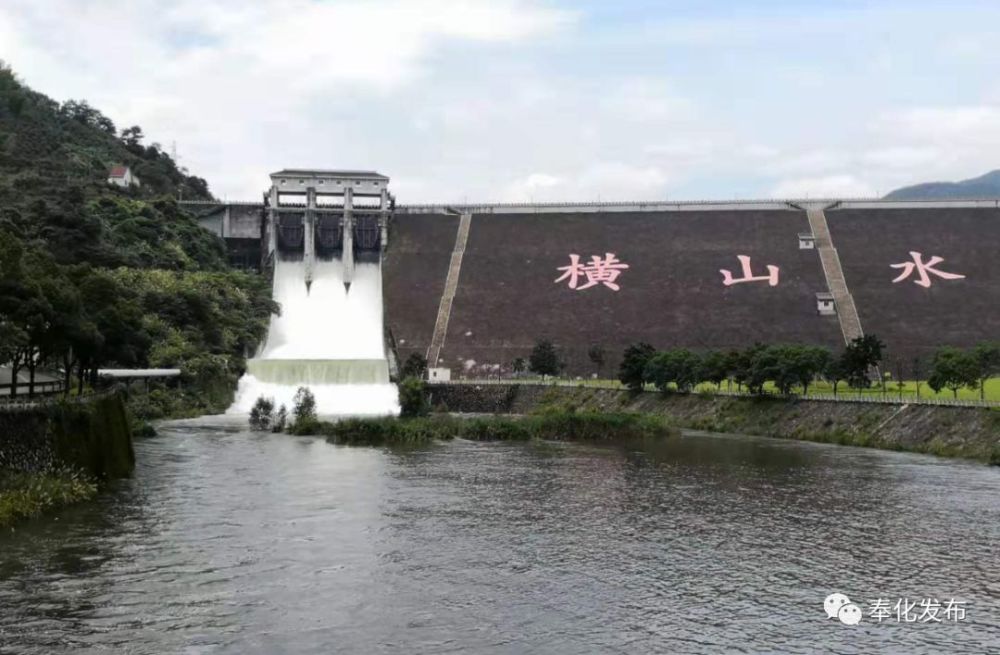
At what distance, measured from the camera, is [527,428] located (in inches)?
1797

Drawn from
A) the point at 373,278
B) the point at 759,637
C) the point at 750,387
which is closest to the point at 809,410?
the point at 750,387

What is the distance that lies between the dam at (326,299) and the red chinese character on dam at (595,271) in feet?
46.9

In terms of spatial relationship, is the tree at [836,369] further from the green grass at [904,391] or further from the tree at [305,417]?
the tree at [305,417]

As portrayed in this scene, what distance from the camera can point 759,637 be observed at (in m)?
15.8

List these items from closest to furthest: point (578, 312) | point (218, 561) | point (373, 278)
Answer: point (218, 561)
point (578, 312)
point (373, 278)

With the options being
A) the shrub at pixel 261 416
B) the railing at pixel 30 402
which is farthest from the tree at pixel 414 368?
the railing at pixel 30 402

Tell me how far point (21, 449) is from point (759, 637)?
1865 centimetres

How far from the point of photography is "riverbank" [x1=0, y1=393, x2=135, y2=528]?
2388cm

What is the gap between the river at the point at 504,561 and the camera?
15812 mm

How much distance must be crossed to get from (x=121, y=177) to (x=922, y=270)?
67790 mm

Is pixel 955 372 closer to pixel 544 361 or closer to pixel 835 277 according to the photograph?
pixel 544 361

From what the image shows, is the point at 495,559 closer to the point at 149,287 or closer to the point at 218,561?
the point at 218,561

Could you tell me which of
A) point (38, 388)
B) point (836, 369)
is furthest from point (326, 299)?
→ point (836, 369)

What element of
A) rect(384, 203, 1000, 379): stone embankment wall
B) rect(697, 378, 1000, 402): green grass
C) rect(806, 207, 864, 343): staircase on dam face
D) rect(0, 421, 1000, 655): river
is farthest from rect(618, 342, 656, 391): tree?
rect(0, 421, 1000, 655): river
